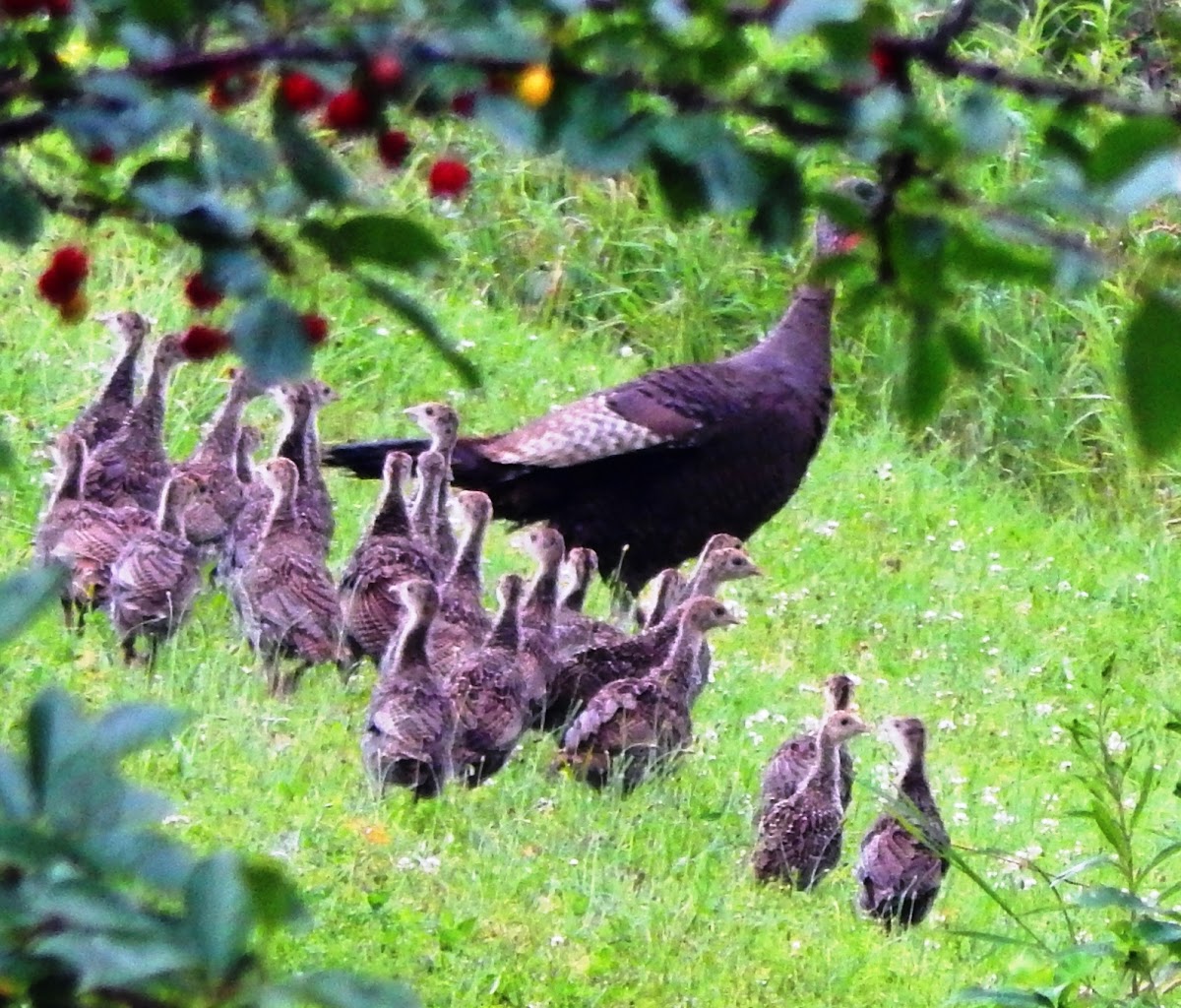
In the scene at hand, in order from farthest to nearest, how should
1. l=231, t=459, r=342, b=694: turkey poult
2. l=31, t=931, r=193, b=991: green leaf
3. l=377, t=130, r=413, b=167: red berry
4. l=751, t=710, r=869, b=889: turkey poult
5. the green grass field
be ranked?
1. l=231, t=459, r=342, b=694: turkey poult
2. l=751, t=710, r=869, b=889: turkey poult
3. the green grass field
4. l=377, t=130, r=413, b=167: red berry
5. l=31, t=931, r=193, b=991: green leaf

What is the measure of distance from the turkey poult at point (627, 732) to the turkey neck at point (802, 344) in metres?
2.38

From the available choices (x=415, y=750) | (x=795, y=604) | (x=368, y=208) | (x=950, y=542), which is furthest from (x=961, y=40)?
(x=368, y=208)

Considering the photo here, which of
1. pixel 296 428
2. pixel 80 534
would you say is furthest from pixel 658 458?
pixel 80 534

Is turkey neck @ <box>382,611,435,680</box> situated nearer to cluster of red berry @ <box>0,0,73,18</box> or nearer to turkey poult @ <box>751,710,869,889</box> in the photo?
turkey poult @ <box>751,710,869,889</box>

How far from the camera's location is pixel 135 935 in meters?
1.34

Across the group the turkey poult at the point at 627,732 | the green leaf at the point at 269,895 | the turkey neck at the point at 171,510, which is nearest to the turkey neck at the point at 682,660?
the turkey poult at the point at 627,732

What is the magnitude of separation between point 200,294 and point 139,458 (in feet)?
20.0

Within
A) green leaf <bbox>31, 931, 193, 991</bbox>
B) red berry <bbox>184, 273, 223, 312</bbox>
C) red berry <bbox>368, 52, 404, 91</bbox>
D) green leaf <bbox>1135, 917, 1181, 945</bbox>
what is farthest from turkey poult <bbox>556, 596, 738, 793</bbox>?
green leaf <bbox>31, 931, 193, 991</bbox>

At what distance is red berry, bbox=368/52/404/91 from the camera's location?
1639mm

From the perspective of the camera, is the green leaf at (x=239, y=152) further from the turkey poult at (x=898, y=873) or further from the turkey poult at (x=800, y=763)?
the turkey poult at (x=800, y=763)

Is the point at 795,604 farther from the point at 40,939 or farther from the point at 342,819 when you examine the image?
the point at 40,939

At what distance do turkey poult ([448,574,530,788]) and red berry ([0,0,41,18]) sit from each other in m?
4.67

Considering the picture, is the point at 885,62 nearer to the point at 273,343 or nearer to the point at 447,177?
the point at 447,177

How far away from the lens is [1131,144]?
1480 millimetres
